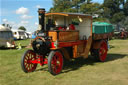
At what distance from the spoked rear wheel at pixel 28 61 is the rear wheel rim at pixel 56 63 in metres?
1.12

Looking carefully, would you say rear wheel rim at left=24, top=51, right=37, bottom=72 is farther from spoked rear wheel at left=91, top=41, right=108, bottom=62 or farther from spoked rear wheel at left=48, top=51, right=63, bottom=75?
spoked rear wheel at left=91, top=41, right=108, bottom=62

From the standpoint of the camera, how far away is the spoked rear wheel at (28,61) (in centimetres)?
677

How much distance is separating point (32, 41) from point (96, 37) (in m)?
3.62

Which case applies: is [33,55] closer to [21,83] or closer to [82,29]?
[21,83]

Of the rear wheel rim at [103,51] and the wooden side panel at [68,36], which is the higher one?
the wooden side panel at [68,36]

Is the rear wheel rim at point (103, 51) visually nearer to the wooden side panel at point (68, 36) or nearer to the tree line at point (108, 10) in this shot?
the wooden side panel at point (68, 36)

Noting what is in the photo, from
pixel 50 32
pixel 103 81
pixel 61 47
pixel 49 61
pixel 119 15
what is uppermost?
pixel 119 15

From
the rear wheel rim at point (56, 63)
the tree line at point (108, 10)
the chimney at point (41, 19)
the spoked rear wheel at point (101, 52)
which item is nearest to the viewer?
the rear wheel rim at point (56, 63)

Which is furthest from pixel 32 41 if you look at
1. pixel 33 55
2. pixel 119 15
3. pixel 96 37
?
pixel 119 15

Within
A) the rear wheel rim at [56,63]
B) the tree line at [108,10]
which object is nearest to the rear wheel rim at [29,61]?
the rear wheel rim at [56,63]

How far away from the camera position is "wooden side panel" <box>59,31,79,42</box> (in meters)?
6.90

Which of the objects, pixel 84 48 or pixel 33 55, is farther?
pixel 84 48

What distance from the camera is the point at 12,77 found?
645 cm

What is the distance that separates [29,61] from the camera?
711 centimetres
